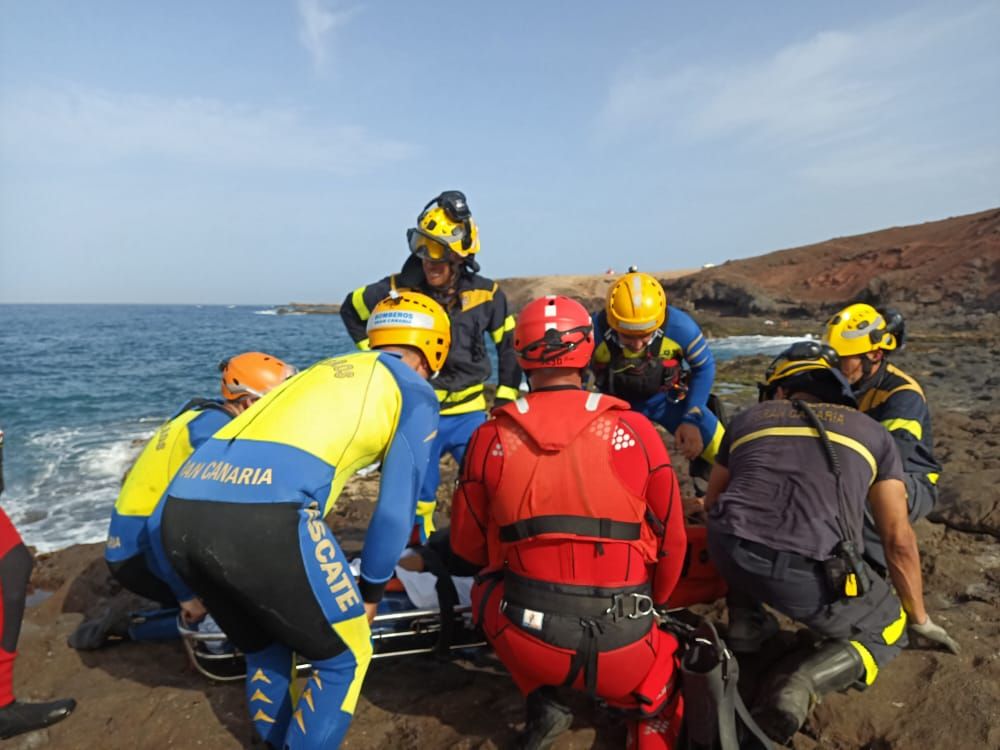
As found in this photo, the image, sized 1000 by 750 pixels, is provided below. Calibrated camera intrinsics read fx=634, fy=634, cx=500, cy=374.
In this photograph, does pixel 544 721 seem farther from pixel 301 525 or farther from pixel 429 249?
pixel 429 249

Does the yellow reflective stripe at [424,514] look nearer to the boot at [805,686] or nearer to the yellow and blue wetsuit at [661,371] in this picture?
the yellow and blue wetsuit at [661,371]

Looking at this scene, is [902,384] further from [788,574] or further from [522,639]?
[522,639]

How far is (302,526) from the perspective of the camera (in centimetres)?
247

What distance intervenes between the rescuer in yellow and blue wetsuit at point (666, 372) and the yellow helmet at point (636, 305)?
6 centimetres

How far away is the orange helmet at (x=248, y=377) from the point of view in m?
3.97

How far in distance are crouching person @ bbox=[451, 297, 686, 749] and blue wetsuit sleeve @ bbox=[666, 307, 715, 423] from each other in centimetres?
289

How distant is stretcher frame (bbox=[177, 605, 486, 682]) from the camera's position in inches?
134

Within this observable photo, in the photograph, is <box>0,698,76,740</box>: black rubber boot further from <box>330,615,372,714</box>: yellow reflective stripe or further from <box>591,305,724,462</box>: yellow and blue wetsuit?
<box>591,305,724,462</box>: yellow and blue wetsuit

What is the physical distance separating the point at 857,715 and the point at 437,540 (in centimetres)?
243

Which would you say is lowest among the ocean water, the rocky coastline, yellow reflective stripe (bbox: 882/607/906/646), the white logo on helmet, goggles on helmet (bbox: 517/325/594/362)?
the ocean water

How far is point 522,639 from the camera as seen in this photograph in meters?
2.62

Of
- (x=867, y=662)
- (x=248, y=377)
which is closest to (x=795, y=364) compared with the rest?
(x=867, y=662)

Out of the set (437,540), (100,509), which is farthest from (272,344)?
(437,540)

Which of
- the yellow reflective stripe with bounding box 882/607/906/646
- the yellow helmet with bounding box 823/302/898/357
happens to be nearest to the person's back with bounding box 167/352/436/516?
the yellow reflective stripe with bounding box 882/607/906/646
